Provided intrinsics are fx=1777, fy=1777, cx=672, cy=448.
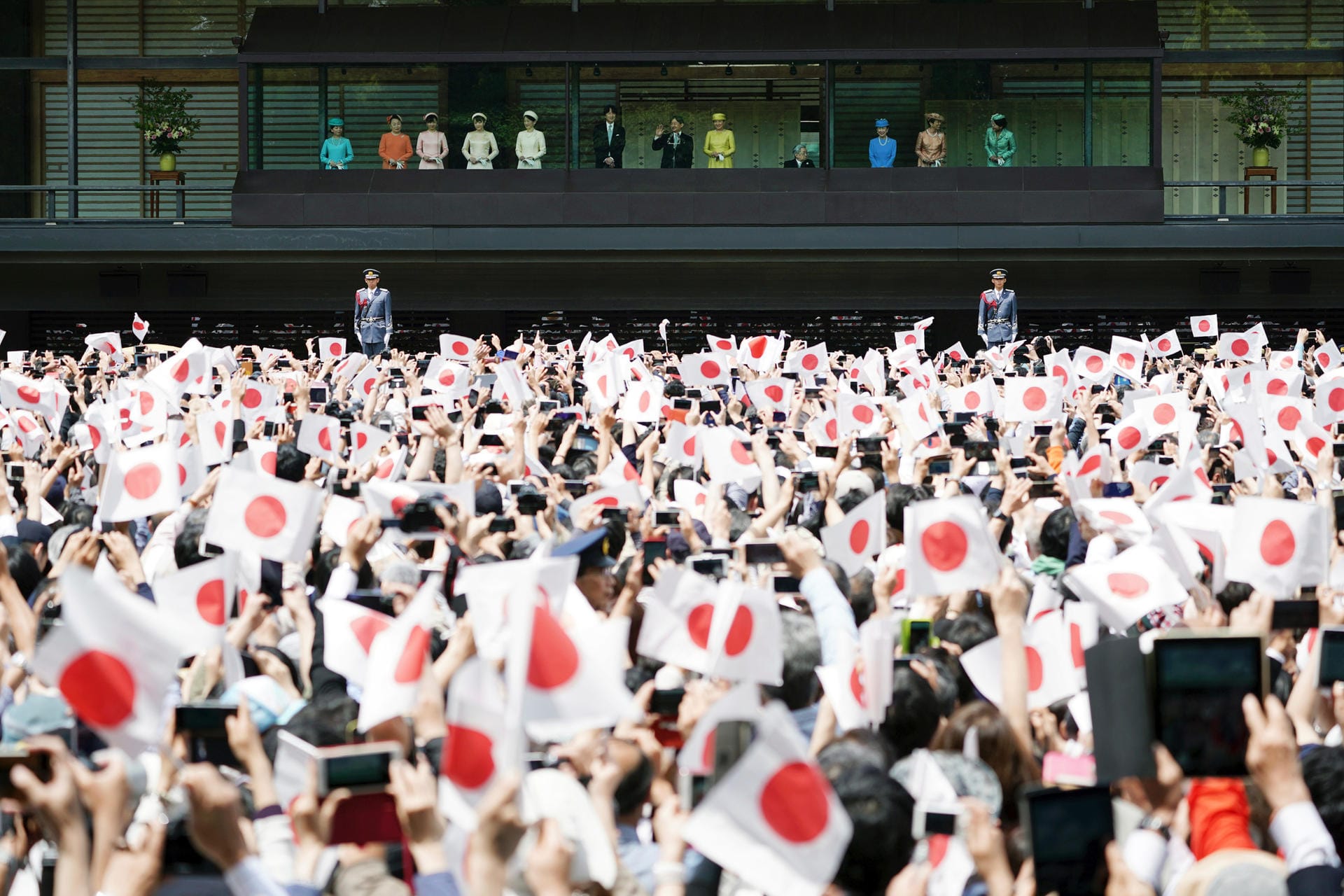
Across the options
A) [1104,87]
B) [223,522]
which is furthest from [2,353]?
[223,522]

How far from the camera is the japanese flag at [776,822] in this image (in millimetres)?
3271

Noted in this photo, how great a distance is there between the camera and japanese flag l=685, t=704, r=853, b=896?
3.27 m

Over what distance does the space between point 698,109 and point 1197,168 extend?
7833 millimetres

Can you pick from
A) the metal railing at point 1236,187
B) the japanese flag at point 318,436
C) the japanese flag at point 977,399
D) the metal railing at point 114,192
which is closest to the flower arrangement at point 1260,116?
the metal railing at point 1236,187

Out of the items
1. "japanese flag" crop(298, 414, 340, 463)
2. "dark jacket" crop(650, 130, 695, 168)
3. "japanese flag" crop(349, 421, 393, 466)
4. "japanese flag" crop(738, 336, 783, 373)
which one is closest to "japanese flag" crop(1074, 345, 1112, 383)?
"japanese flag" crop(738, 336, 783, 373)

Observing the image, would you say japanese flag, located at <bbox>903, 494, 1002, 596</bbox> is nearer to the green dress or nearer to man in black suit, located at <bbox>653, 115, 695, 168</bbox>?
the green dress

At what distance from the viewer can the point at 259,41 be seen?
27.2 m

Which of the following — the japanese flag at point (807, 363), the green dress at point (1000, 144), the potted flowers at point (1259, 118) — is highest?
the potted flowers at point (1259, 118)

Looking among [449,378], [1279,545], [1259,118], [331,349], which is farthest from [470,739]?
[1259,118]

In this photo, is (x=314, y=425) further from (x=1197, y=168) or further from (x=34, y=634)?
(x=1197, y=168)

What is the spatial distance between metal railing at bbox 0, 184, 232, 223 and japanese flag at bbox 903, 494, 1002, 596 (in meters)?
23.1

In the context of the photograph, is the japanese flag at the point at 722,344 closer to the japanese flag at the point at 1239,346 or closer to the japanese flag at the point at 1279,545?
the japanese flag at the point at 1239,346

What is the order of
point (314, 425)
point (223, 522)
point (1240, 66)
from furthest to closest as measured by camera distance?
point (1240, 66) → point (314, 425) → point (223, 522)

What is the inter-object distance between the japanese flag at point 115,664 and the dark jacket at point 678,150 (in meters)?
23.1
